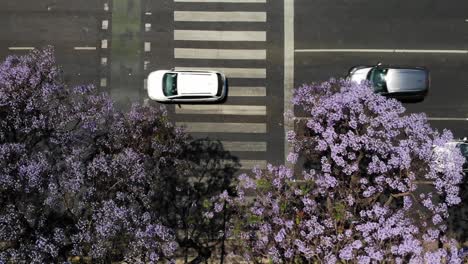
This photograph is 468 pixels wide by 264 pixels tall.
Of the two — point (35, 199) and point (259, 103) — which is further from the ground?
point (259, 103)

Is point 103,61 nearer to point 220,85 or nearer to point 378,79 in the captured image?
point 220,85

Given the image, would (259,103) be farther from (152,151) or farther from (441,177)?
(441,177)

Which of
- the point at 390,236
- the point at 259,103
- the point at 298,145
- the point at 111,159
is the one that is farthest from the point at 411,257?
the point at 111,159

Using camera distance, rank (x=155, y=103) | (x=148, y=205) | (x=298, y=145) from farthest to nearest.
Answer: (x=155, y=103)
(x=298, y=145)
(x=148, y=205)

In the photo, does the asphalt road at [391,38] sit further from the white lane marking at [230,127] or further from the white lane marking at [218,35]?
the white lane marking at [230,127]

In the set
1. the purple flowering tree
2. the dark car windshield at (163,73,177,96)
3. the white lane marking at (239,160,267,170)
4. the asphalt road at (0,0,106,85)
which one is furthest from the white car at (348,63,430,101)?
the asphalt road at (0,0,106,85)

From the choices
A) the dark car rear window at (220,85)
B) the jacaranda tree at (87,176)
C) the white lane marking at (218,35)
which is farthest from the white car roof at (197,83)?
the white lane marking at (218,35)

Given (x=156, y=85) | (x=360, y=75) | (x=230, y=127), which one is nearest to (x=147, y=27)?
(x=156, y=85)
